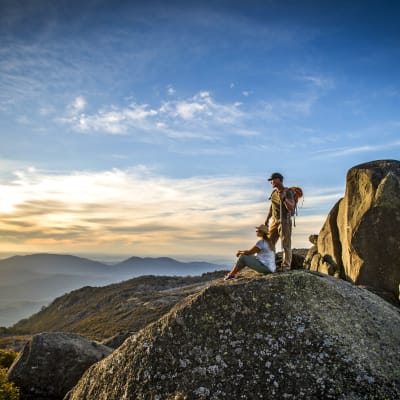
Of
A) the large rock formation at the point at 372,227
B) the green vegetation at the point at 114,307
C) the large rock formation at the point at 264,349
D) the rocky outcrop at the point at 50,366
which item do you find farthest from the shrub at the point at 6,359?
the green vegetation at the point at 114,307

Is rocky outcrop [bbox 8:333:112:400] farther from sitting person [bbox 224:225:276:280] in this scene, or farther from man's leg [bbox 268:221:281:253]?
man's leg [bbox 268:221:281:253]

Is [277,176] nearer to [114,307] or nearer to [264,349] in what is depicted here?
[264,349]

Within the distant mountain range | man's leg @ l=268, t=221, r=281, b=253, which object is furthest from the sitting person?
the distant mountain range

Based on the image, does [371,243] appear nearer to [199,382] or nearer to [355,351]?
[355,351]

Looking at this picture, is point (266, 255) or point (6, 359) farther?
point (6, 359)

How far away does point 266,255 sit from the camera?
10453 millimetres

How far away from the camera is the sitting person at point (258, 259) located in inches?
406

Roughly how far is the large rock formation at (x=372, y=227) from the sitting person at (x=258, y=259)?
1218 centimetres

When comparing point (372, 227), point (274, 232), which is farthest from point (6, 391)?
point (372, 227)

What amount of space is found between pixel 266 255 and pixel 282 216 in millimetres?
1988

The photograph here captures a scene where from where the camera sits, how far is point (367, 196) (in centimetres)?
2158

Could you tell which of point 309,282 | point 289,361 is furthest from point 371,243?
point 289,361

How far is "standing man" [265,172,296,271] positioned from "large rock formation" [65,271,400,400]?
1955 mm

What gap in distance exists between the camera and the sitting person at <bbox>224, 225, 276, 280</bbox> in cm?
1032
